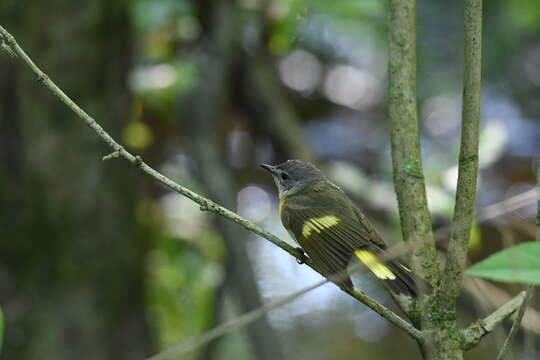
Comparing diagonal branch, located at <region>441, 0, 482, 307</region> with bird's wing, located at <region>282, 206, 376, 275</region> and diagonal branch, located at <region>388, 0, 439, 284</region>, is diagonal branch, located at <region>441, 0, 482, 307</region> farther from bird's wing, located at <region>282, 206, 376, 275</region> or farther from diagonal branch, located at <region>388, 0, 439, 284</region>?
bird's wing, located at <region>282, 206, 376, 275</region>

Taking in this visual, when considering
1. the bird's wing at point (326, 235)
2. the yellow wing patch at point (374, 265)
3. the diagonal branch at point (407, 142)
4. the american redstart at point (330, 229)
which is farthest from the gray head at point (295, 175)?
the diagonal branch at point (407, 142)

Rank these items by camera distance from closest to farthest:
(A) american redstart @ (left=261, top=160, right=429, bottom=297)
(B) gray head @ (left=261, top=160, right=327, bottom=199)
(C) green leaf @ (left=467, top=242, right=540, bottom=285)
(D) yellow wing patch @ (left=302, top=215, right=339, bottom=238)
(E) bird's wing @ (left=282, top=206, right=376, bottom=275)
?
(C) green leaf @ (left=467, top=242, right=540, bottom=285) < (A) american redstart @ (left=261, top=160, right=429, bottom=297) < (E) bird's wing @ (left=282, top=206, right=376, bottom=275) < (D) yellow wing patch @ (left=302, top=215, right=339, bottom=238) < (B) gray head @ (left=261, top=160, right=327, bottom=199)

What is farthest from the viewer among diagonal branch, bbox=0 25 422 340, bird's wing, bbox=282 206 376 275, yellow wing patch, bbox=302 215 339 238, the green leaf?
yellow wing patch, bbox=302 215 339 238

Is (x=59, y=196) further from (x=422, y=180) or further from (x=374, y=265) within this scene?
(x=422, y=180)

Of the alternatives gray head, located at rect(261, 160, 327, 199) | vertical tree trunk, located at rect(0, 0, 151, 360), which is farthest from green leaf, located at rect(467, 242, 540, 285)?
vertical tree trunk, located at rect(0, 0, 151, 360)

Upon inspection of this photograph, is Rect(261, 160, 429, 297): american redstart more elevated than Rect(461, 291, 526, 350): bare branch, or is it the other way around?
Rect(461, 291, 526, 350): bare branch

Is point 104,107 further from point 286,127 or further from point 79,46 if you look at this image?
point 286,127

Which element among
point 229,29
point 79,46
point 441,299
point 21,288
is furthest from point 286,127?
point 441,299

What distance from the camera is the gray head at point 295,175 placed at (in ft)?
10.1

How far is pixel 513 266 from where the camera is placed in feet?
2.96

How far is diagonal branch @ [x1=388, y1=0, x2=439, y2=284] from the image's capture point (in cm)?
161

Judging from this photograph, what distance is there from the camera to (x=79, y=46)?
3.19m

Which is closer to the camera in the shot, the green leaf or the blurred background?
the green leaf

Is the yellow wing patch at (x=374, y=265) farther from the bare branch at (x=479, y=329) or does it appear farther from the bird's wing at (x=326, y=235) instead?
the bare branch at (x=479, y=329)
